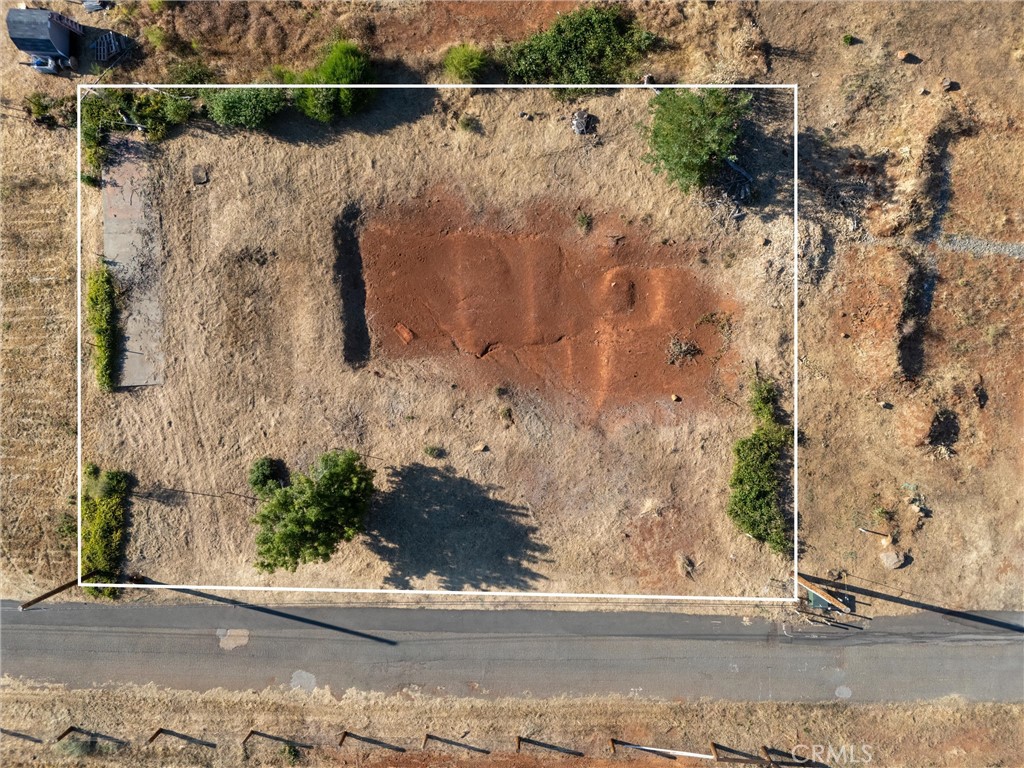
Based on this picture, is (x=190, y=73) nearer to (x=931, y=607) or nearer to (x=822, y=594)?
(x=822, y=594)

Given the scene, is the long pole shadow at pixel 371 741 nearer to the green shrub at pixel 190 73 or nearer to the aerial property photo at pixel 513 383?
the aerial property photo at pixel 513 383

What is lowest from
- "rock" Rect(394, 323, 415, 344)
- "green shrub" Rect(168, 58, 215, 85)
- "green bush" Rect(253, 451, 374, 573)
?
"green bush" Rect(253, 451, 374, 573)

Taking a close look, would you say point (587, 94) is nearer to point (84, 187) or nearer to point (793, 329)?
point (793, 329)

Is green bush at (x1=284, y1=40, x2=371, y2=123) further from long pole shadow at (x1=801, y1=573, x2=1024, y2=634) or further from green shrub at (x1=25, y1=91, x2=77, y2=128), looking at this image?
long pole shadow at (x1=801, y1=573, x2=1024, y2=634)

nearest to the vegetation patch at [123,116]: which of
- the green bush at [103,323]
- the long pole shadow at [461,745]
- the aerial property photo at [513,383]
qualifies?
the aerial property photo at [513,383]

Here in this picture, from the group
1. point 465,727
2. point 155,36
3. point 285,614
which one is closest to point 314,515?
point 285,614

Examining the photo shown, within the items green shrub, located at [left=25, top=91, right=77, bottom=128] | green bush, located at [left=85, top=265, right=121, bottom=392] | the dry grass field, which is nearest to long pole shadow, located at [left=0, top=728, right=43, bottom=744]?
the dry grass field
